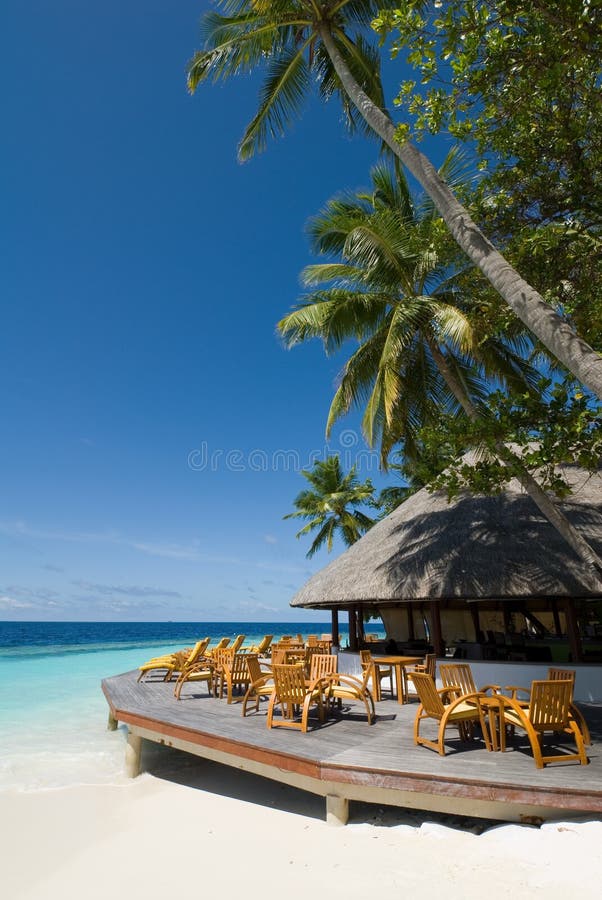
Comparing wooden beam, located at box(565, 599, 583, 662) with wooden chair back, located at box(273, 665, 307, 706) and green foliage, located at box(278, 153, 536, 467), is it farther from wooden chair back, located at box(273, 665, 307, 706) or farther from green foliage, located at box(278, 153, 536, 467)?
wooden chair back, located at box(273, 665, 307, 706)

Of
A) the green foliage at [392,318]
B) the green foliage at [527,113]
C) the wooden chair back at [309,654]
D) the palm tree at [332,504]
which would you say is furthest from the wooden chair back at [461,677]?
the palm tree at [332,504]

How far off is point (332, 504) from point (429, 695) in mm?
22317

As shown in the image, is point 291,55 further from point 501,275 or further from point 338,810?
point 338,810

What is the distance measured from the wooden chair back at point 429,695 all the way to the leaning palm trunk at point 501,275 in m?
3.46

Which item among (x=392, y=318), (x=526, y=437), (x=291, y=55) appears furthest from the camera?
(x=392, y=318)

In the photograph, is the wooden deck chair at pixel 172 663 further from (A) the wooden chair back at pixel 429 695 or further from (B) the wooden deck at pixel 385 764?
(A) the wooden chair back at pixel 429 695

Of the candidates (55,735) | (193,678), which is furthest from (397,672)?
(55,735)

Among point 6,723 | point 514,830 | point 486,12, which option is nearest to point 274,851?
point 514,830

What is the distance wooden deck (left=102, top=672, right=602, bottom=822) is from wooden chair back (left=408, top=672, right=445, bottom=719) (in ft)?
1.30

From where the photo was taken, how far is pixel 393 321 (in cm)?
974

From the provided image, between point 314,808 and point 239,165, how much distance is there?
405 inches

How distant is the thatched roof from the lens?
28.4 ft

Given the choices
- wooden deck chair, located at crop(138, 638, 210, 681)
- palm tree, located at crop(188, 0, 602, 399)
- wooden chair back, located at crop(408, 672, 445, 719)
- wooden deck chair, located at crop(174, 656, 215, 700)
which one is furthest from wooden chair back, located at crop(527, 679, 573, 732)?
wooden deck chair, located at crop(138, 638, 210, 681)

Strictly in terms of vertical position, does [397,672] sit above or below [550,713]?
below
